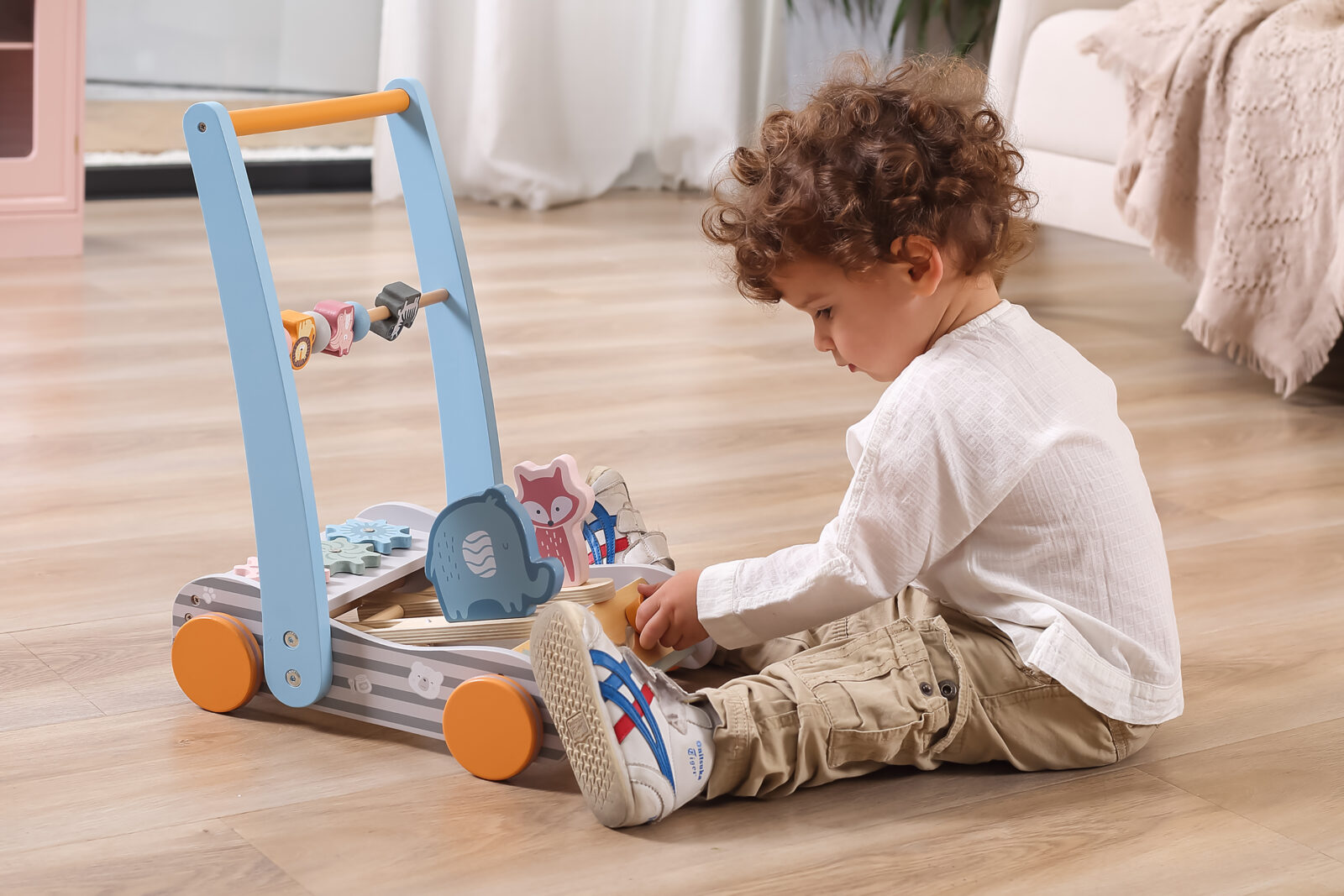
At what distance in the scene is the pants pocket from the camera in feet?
2.90

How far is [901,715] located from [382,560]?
369 millimetres

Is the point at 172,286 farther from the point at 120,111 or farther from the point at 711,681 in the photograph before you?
the point at 711,681

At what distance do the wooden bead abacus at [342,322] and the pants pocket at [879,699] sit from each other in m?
0.33

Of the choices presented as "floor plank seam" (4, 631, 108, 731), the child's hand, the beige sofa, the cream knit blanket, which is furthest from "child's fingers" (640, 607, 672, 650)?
the beige sofa

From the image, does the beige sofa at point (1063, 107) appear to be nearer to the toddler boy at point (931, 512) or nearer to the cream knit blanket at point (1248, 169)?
the cream knit blanket at point (1248, 169)

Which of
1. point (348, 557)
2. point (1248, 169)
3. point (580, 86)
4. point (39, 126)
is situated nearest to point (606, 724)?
point (348, 557)

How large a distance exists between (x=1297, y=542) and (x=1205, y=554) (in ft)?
0.36

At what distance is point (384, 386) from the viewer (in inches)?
70.8

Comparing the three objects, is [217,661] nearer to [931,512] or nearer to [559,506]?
[559,506]

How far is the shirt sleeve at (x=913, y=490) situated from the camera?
88 centimetres

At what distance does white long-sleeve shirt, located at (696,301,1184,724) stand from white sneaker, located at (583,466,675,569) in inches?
5.9

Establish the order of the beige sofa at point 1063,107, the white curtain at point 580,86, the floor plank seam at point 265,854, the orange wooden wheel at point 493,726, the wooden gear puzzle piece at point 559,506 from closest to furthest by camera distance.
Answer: the floor plank seam at point 265,854 → the orange wooden wheel at point 493,726 → the wooden gear puzzle piece at point 559,506 → the beige sofa at point 1063,107 → the white curtain at point 580,86

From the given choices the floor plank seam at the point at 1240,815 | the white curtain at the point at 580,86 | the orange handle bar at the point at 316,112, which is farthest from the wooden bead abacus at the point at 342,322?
the white curtain at the point at 580,86

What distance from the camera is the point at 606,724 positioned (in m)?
0.81
